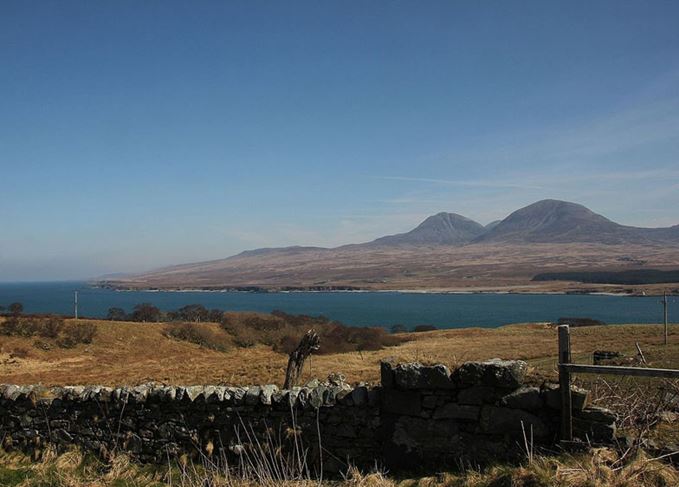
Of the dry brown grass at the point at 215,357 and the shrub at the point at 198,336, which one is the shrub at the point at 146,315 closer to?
the dry brown grass at the point at 215,357

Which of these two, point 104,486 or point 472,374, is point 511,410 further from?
point 104,486

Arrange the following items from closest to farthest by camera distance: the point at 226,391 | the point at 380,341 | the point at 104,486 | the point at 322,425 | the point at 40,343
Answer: the point at 104,486 → the point at 322,425 → the point at 226,391 → the point at 40,343 → the point at 380,341

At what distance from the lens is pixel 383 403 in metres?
8.60

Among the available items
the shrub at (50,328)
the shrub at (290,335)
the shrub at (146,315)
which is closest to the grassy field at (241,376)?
the shrub at (50,328)

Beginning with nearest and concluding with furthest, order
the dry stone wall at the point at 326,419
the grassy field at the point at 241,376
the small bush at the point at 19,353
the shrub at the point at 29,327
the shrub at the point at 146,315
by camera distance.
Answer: the grassy field at the point at 241,376, the dry stone wall at the point at 326,419, the small bush at the point at 19,353, the shrub at the point at 29,327, the shrub at the point at 146,315

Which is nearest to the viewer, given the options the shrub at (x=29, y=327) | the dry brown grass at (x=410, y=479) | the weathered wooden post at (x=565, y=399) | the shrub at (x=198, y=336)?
the dry brown grass at (x=410, y=479)

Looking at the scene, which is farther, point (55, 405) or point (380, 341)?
point (380, 341)

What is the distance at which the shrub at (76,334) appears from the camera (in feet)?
117

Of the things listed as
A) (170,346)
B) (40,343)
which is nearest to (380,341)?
(170,346)

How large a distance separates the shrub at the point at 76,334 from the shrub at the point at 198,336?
251 inches

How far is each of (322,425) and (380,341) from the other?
37300 millimetres

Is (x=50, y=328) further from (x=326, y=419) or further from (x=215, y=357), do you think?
→ (x=326, y=419)

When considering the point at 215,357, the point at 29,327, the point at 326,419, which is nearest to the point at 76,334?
the point at 29,327

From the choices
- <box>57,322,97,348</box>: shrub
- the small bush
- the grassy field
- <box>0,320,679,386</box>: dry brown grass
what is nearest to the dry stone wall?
the grassy field
